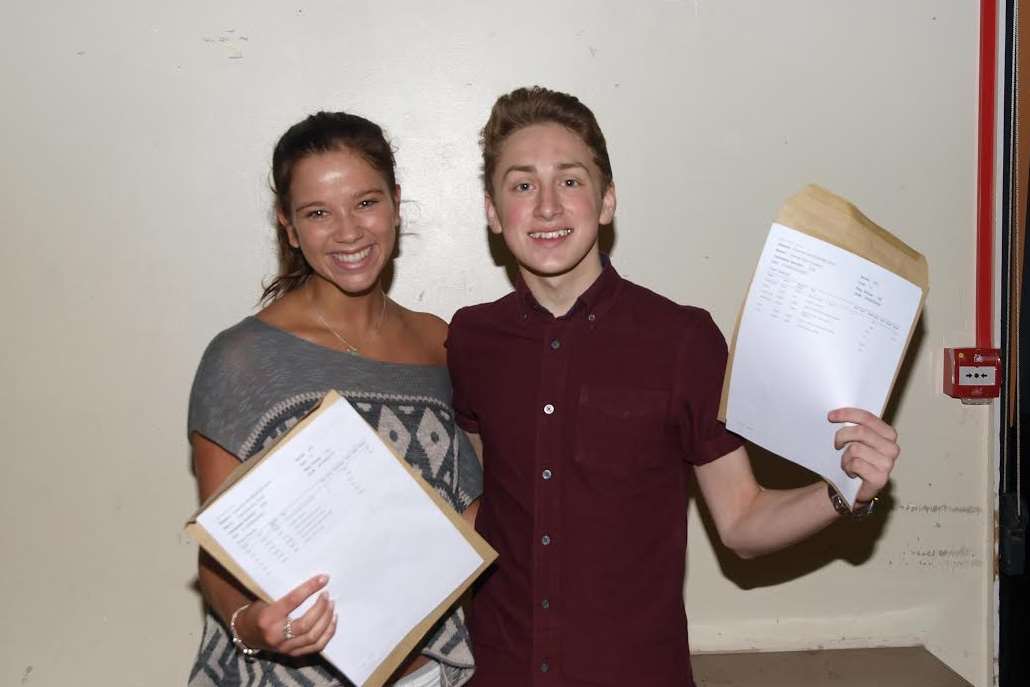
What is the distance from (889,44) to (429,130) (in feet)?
4.19

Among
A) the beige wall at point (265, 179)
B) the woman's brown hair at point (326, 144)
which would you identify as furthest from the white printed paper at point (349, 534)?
the beige wall at point (265, 179)

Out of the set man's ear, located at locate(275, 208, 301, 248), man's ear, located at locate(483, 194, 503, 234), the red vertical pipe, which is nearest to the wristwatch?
man's ear, located at locate(483, 194, 503, 234)

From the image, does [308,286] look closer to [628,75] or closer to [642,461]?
[642,461]

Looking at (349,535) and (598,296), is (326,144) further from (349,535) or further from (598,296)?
(349,535)

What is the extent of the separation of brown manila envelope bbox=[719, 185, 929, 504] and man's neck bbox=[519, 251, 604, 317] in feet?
1.22

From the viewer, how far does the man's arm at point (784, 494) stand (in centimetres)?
149

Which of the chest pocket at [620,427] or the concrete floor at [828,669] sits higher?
the chest pocket at [620,427]

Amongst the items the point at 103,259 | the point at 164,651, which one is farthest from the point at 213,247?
the point at 164,651

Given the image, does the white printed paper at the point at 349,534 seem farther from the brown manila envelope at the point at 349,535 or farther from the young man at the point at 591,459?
the young man at the point at 591,459

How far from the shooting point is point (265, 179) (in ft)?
8.38

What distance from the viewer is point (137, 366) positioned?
257 cm

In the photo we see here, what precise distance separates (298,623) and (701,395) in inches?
30.9

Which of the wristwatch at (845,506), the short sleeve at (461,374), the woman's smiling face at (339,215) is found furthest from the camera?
the short sleeve at (461,374)

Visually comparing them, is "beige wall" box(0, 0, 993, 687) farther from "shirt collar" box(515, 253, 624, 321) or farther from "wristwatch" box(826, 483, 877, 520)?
"wristwatch" box(826, 483, 877, 520)
